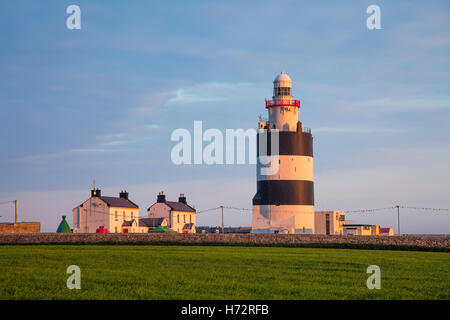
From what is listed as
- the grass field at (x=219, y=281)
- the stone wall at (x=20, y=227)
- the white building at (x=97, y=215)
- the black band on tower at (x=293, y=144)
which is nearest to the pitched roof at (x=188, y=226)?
the white building at (x=97, y=215)

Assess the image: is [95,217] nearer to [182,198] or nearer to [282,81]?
[182,198]

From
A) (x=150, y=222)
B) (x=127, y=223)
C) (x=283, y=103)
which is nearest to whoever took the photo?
(x=283, y=103)

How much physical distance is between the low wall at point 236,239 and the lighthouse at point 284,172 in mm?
10688

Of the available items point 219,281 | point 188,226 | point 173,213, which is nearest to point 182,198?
point 188,226

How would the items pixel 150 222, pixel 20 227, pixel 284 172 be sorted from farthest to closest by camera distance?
pixel 150 222, pixel 20 227, pixel 284 172

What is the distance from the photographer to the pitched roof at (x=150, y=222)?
269 ft

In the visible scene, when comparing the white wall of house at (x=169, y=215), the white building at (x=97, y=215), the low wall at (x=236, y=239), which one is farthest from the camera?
the white wall of house at (x=169, y=215)

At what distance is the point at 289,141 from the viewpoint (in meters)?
55.5

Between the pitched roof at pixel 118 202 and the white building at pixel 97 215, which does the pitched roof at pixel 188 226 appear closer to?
the pitched roof at pixel 118 202

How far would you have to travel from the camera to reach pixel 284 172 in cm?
5500

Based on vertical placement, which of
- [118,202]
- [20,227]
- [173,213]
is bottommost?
[20,227]

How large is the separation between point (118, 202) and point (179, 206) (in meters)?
10.5

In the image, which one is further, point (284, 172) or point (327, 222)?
point (327, 222)
